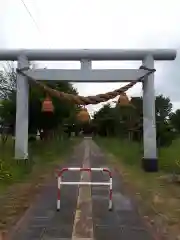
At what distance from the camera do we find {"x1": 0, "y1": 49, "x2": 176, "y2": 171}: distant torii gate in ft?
58.2

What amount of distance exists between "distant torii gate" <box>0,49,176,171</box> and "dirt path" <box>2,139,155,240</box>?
5.52 meters

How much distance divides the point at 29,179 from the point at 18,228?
8.28 m

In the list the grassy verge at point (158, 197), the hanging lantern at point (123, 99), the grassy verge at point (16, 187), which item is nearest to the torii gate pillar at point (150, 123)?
the grassy verge at point (158, 197)

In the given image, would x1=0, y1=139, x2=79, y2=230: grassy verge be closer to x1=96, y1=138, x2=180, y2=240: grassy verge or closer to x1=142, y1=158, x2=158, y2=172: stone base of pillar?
x1=96, y1=138, x2=180, y2=240: grassy verge

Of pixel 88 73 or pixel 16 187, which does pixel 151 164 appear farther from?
pixel 16 187

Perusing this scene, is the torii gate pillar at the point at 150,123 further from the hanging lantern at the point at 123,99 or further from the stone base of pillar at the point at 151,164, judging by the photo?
the hanging lantern at the point at 123,99

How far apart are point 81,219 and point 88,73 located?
32.2 ft

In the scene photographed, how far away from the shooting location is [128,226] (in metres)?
8.78

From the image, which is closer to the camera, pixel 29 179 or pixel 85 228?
pixel 85 228

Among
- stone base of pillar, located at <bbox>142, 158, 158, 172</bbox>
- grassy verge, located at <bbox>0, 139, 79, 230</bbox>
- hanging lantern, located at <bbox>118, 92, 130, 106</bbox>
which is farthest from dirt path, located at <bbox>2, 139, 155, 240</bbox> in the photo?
stone base of pillar, located at <bbox>142, 158, 158, 172</bbox>

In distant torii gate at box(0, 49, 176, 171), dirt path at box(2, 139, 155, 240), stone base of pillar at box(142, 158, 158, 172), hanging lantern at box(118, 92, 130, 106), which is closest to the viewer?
dirt path at box(2, 139, 155, 240)

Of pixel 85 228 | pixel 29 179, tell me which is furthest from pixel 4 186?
pixel 85 228

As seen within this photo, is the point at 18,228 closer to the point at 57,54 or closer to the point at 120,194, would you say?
the point at 120,194

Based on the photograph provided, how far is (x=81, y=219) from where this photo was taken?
928 cm
